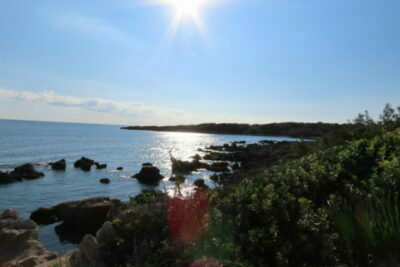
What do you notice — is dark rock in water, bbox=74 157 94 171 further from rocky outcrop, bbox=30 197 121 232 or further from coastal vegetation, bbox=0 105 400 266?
coastal vegetation, bbox=0 105 400 266

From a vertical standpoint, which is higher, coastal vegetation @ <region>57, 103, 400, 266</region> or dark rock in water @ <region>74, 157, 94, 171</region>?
coastal vegetation @ <region>57, 103, 400, 266</region>

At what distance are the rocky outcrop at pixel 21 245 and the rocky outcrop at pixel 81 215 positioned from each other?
1.81 metres

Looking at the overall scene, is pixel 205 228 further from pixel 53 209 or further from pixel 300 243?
pixel 53 209

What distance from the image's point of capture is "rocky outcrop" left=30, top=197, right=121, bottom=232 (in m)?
13.0

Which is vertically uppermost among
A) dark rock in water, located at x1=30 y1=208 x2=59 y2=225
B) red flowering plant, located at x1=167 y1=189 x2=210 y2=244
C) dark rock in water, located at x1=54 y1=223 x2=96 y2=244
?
red flowering plant, located at x1=167 y1=189 x2=210 y2=244

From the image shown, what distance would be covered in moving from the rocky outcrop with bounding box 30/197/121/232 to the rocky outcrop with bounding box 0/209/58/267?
181 cm

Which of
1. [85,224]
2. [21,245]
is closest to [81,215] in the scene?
[85,224]

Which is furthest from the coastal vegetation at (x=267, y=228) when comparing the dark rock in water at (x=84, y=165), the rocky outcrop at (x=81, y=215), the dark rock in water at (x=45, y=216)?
the dark rock in water at (x=84, y=165)

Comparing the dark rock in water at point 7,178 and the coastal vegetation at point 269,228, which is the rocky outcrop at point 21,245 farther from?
the dark rock in water at point 7,178

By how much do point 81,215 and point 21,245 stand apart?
3041mm

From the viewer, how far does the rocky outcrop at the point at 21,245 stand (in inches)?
347

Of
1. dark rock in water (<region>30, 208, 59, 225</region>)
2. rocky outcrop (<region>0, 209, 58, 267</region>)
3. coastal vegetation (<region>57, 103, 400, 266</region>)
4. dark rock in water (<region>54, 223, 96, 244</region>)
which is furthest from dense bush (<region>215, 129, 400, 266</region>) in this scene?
dark rock in water (<region>30, 208, 59, 225</region>)

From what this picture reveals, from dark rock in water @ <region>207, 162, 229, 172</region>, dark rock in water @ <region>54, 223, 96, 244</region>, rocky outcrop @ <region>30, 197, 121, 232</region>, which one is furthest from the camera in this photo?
dark rock in water @ <region>207, 162, 229, 172</region>

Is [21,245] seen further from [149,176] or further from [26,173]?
[26,173]
